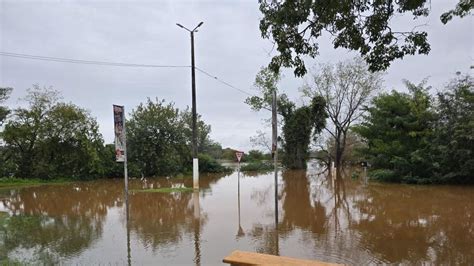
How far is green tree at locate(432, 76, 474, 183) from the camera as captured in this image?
16.7 metres

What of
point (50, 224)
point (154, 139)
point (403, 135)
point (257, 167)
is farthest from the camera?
point (257, 167)

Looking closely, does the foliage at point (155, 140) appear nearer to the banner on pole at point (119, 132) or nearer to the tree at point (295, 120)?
the tree at point (295, 120)

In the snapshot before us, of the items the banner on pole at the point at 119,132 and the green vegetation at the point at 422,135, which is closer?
the banner on pole at the point at 119,132

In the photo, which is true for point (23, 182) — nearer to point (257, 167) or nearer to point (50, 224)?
point (50, 224)

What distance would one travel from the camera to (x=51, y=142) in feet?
78.0

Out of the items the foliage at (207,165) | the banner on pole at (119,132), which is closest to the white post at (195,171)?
the banner on pole at (119,132)

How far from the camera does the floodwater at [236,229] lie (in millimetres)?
6617

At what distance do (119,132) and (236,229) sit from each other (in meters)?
3.47

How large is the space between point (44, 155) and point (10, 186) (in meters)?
3.13

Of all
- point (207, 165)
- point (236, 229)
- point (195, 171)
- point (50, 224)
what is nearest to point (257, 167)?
point (207, 165)

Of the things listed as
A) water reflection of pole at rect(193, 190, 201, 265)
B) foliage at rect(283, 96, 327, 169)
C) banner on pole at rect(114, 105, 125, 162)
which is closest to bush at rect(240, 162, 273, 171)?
foliage at rect(283, 96, 327, 169)

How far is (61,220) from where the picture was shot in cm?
1038

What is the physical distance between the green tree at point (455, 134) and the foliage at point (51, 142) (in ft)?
64.1

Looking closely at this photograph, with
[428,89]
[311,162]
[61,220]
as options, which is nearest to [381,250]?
[61,220]
